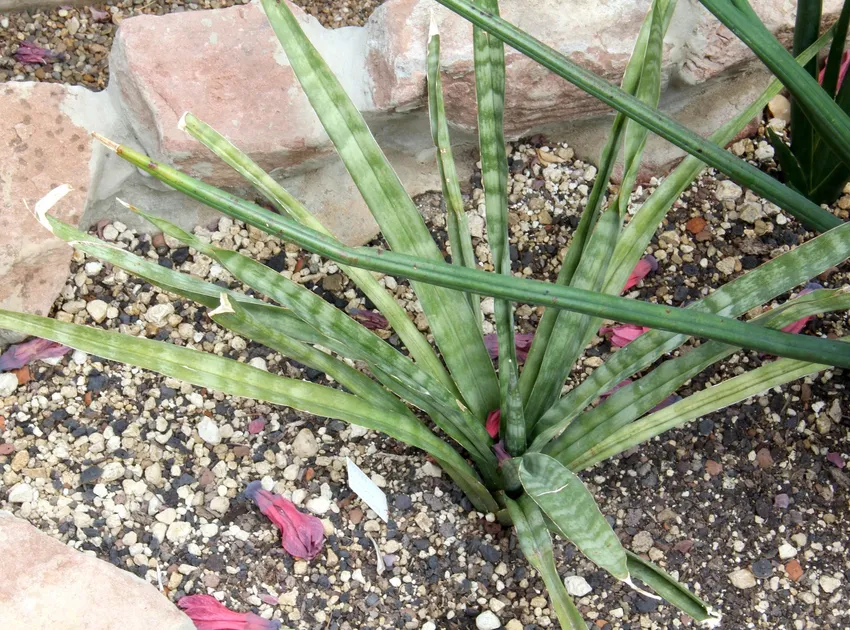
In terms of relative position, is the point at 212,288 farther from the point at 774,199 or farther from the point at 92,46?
the point at 92,46

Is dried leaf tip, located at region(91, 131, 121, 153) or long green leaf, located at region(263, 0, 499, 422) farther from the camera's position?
long green leaf, located at region(263, 0, 499, 422)

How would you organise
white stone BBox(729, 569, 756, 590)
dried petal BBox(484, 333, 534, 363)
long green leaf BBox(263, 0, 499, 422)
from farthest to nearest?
dried petal BBox(484, 333, 534, 363)
white stone BBox(729, 569, 756, 590)
long green leaf BBox(263, 0, 499, 422)

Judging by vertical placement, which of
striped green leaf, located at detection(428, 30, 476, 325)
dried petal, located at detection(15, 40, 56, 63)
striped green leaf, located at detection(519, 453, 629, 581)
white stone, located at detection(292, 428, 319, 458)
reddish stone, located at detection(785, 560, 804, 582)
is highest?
striped green leaf, located at detection(428, 30, 476, 325)

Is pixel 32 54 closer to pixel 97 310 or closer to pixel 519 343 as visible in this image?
pixel 97 310

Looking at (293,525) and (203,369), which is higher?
(203,369)

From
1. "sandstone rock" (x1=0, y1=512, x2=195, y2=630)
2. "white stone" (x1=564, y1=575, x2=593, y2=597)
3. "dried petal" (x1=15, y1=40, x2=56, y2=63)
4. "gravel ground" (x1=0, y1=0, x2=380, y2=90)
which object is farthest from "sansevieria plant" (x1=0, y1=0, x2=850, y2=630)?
"dried petal" (x1=15, y1=40, x2=56, y2=63)

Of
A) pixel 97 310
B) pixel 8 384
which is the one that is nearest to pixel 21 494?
pixel 8 384

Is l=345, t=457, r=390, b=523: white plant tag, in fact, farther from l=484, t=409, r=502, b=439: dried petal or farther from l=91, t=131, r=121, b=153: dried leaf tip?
l=91, t=131, r=121, b=153: dried leaf tip

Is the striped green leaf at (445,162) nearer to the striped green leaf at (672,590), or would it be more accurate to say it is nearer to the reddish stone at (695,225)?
the striped green leaf at (672,590)
